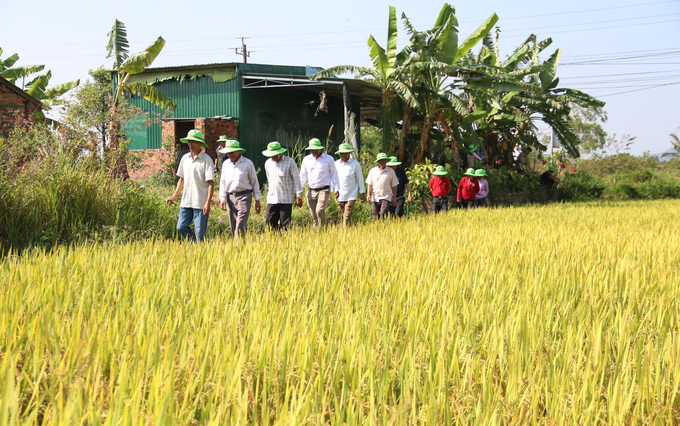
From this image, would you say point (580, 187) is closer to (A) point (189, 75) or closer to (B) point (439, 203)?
(B) point (439, 203)

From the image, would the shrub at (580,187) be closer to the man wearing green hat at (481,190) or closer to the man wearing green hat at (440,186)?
the man wearing green hat at (481,190)

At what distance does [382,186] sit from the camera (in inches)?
370

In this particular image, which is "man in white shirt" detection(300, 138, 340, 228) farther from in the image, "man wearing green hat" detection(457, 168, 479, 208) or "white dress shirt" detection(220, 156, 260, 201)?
"man wearing green hat" detection(457, 168, 479, 208)

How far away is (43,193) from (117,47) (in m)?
9.64

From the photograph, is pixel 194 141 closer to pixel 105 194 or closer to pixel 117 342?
pixel 105 194

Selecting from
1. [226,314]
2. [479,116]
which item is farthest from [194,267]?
[479,116]

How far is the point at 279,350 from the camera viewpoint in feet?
6.60

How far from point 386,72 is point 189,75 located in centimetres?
763

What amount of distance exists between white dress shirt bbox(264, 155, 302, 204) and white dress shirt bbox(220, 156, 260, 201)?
1.69 ft

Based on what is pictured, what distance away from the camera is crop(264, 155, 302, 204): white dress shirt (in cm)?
737

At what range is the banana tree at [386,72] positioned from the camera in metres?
12.4

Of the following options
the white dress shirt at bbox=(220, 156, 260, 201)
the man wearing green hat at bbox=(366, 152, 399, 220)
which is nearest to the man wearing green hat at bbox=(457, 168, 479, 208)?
the man wearing green hat at bbox=(366, 152, 399, 220)

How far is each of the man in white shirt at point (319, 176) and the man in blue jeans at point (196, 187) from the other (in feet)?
6.56

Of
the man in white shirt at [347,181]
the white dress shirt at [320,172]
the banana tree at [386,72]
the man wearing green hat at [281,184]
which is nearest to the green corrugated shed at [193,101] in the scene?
the banana tree at [386,72]
